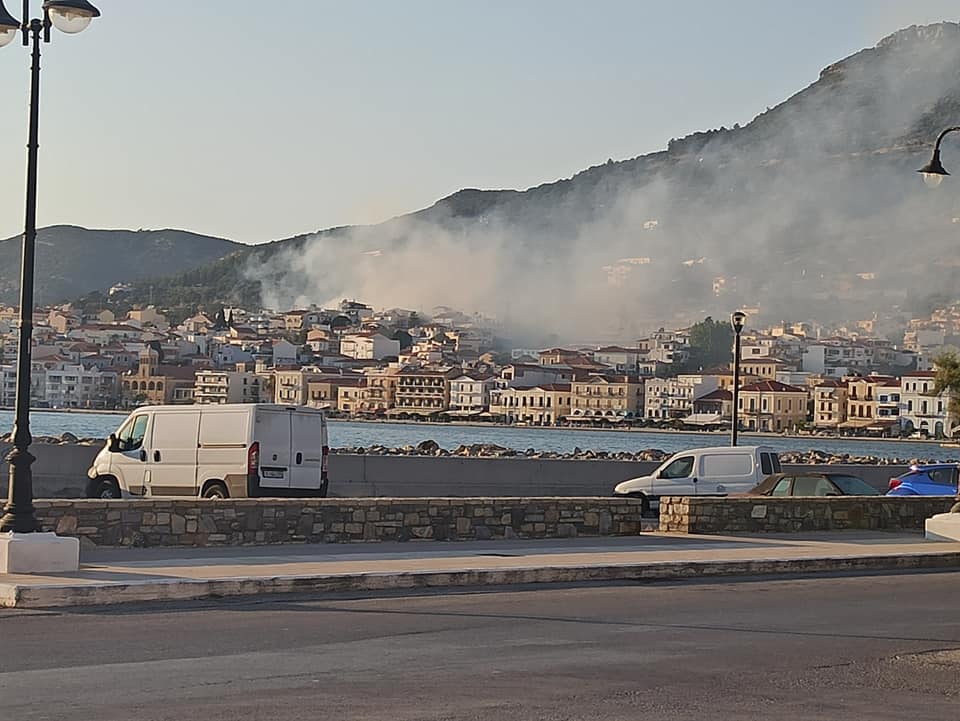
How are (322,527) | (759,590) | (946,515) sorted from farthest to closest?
(946,515)
(322,527)
(759,590)

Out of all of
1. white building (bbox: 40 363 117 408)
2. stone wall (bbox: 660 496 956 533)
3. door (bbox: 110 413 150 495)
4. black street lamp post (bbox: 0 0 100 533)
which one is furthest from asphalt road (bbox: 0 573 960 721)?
white building (bbox: 40 363 117 408)

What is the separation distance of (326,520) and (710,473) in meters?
12.7

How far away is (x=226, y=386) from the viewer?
152375 millimetres

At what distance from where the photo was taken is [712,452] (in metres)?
31.8

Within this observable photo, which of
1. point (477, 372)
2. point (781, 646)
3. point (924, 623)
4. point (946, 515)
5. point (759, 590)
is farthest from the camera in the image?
point (477, 372)

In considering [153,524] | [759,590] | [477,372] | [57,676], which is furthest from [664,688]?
[477,372]

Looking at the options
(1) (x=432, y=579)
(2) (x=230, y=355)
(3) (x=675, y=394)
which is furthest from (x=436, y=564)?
(2) (x=230, y=355)

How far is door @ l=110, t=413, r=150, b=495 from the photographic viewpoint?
26.7 meters

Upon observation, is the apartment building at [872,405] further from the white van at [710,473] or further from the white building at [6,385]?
the white van at [710,473]

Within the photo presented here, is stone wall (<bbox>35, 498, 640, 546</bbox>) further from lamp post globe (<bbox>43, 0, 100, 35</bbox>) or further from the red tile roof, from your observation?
the red tile roof

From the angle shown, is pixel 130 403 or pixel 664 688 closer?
pixel 664 688

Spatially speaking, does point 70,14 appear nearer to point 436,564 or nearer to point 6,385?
point 436,564

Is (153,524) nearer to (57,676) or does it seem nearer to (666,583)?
(666,583)

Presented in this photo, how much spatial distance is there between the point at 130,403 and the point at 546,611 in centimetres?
13510
